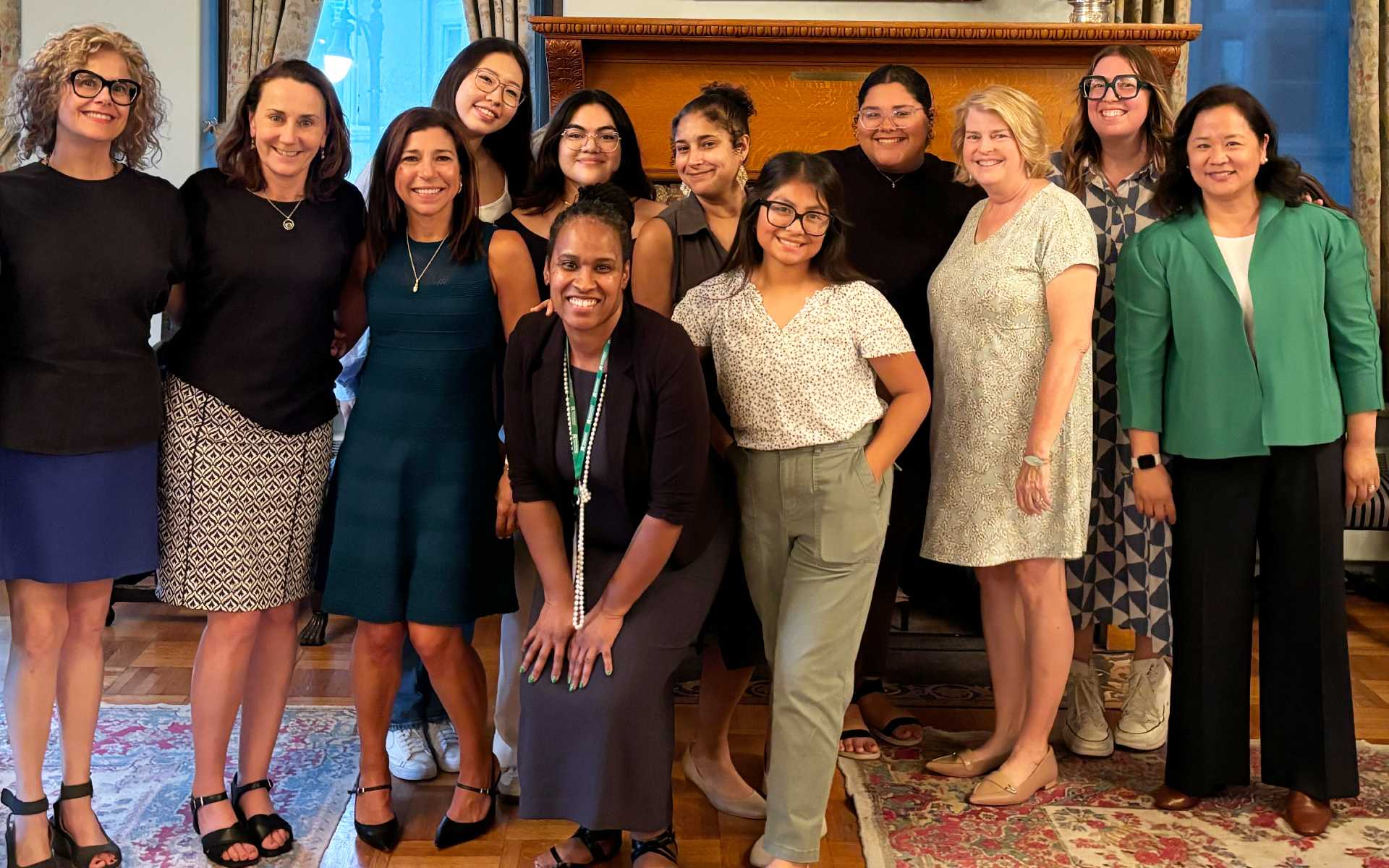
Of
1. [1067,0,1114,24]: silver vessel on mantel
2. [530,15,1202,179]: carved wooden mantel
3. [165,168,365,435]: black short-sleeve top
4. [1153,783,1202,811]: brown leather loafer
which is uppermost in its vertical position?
[1067,0,1114,24]: silver vessel on mantel

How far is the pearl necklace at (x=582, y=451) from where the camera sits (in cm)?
210

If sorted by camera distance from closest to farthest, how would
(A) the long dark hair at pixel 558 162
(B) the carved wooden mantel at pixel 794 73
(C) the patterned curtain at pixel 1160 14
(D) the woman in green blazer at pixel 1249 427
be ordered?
1. (D) the woman in green blazer at pixel 1249 427
2. (A) the long dark hair at pixel 558 162
3. (B) the carved wooden mantel at pixel 794 73
4. (C) the patterned curtain at pixel 1160 14

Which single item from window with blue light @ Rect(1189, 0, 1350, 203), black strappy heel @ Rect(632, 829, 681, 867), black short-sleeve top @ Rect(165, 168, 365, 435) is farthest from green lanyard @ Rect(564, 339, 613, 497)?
window with blue light @ Rect(1189, 0, 1350, 203)

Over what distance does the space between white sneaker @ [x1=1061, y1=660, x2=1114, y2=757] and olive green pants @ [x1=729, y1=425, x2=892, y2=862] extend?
895 millimetres

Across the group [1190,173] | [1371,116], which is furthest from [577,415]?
[1371,116]

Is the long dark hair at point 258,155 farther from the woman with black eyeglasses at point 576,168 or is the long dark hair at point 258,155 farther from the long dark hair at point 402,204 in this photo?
the woman with black eyeglasses at point 576,168

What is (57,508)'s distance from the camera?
2.08m

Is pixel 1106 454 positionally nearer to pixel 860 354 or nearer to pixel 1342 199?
pixel 860 354

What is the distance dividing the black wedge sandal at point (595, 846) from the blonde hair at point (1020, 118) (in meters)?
1.50

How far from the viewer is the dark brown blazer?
6.77 ft

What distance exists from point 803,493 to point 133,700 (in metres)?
1.89

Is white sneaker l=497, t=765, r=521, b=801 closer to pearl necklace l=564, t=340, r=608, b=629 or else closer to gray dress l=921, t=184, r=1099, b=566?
pearl necklace l=564, t=340, r=608, b=629

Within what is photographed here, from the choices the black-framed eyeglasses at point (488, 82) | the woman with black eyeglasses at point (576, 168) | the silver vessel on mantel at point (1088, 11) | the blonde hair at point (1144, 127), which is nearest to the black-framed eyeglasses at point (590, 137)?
the woman with black eyeglasses at point (576, 168)

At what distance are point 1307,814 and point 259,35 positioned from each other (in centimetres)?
402
